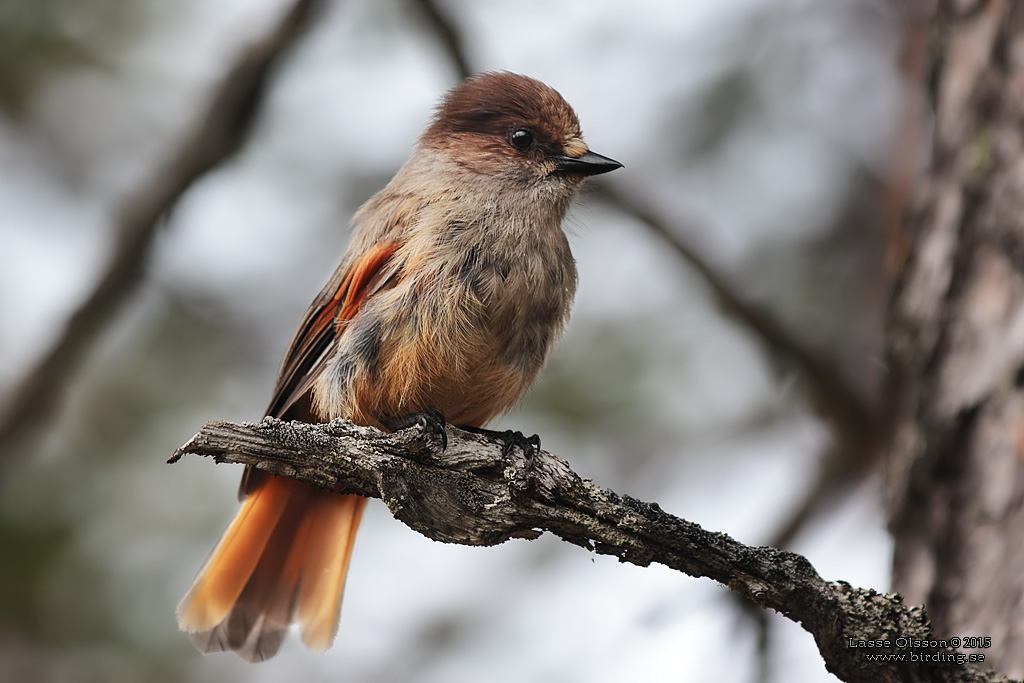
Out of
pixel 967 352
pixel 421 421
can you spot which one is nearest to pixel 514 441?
pixel 421 421

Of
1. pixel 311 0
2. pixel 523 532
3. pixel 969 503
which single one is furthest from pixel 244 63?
pixel 969 503

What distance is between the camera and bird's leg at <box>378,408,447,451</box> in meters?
3.66

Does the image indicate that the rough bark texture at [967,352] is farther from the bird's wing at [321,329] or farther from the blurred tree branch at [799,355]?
the bird's wing at [321,329]

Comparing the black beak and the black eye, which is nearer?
the black beak

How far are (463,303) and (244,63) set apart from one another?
64.8 inches

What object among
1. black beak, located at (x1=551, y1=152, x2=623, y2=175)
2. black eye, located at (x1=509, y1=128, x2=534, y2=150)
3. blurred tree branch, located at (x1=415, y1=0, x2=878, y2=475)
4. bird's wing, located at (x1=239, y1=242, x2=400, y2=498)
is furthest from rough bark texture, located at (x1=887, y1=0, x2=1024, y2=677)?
bird's wing, located at (x1=239, y1=242, x2=400, y2=498)

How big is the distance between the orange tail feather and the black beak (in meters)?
1.87

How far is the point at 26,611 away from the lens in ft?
18.2

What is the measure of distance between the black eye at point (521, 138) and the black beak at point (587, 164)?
16 centimetres

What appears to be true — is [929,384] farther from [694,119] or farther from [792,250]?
[694,119]

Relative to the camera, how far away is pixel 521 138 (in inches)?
197

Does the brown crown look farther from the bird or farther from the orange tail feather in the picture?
the orange tail feather

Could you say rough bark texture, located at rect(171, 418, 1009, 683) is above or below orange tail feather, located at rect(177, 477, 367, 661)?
below

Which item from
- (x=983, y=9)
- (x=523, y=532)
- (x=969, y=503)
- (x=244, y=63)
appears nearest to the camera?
(x=523, y=532)
